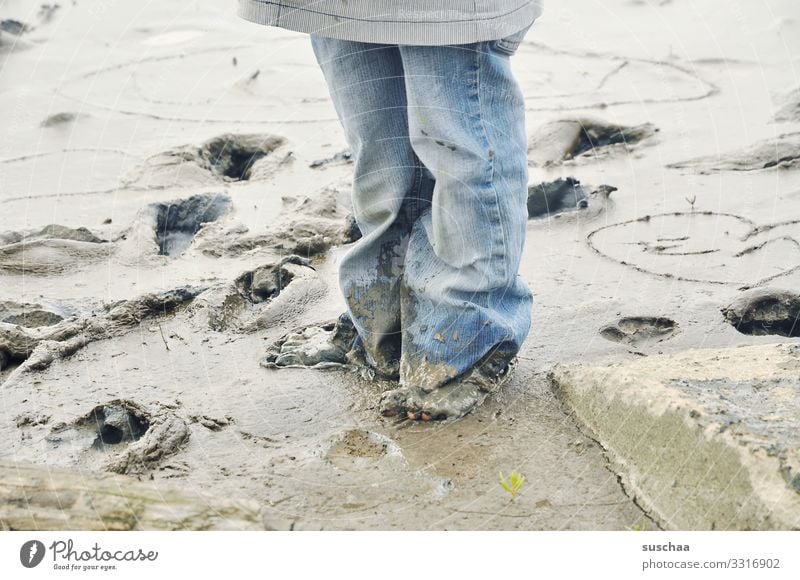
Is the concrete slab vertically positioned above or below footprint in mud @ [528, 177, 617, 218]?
above

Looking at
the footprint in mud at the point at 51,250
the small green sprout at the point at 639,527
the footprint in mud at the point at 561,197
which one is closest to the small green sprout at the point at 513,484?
the small green sprout at the point at 639,527

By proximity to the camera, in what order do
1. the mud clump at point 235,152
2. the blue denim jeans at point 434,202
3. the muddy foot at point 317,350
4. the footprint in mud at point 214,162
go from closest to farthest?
the blue denim jeans at point 434,202 < the muddy foot at point 317,350 < the footprint in mud at point 214,162 < the mud clump at point 235,152

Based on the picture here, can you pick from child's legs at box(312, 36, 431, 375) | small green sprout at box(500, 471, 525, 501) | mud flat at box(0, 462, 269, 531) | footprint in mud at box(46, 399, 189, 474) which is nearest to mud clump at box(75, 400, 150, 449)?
footprint in mud at box(46, 399, 189, 474)

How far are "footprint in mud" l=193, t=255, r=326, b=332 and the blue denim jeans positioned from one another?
1.62ft

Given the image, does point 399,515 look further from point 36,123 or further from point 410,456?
point 36,123

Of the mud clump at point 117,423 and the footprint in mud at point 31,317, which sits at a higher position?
the mud clump at point 117,423

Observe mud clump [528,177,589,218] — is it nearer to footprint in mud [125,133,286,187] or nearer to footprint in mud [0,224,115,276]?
footprint in mud [125,133,286,187]

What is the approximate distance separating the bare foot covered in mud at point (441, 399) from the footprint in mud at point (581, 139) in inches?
72.3

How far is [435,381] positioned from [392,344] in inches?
9.4

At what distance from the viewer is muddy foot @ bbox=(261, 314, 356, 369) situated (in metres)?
2.70

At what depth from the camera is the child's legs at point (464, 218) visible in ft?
7.15

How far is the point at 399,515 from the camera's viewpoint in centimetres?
201

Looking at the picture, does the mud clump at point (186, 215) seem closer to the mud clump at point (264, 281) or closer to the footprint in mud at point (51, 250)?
the footprint in mud at point (51, 250)
